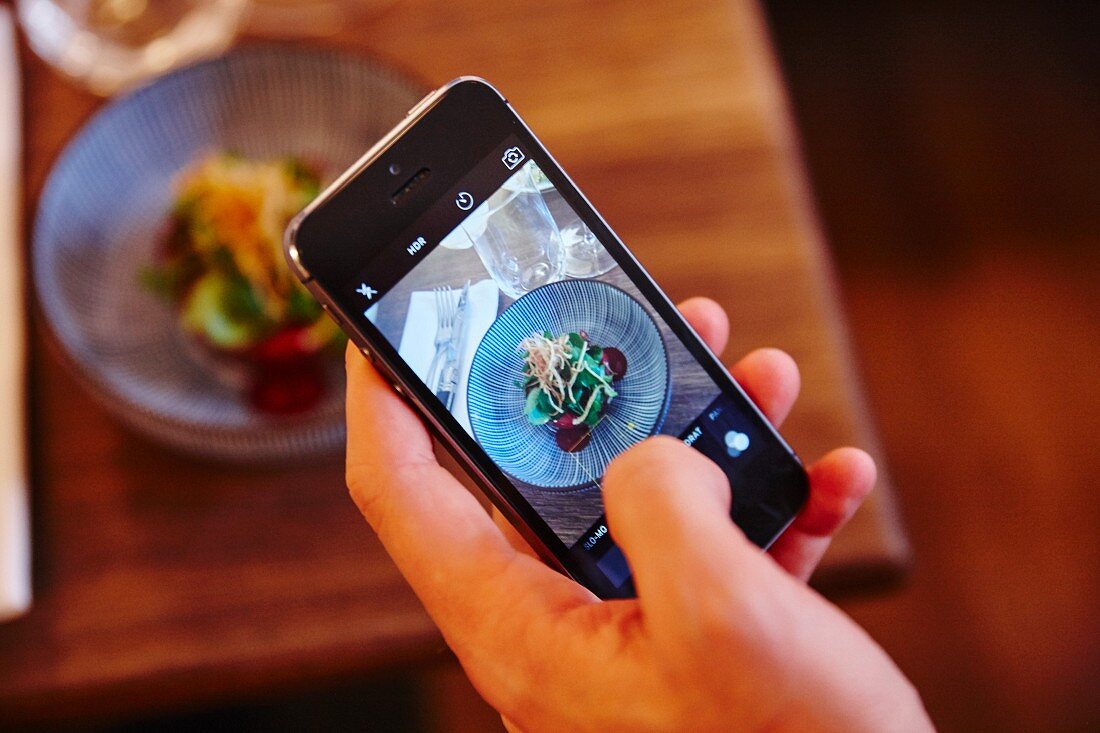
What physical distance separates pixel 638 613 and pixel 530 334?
0.44 feet

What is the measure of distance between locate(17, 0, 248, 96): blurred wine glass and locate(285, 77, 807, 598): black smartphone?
13.2 inches

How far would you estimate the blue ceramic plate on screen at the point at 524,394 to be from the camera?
0.40 meters

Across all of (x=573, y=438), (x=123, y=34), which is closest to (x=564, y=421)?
(x=573, y=438)

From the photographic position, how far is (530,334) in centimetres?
40

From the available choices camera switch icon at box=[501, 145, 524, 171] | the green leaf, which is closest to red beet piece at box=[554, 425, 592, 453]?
camera switch icon at box=[501, 145, 524, 171]

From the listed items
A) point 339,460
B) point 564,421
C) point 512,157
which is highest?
point 512,157

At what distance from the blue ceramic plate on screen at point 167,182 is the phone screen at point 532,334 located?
0.14m

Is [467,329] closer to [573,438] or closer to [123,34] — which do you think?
[573,438]

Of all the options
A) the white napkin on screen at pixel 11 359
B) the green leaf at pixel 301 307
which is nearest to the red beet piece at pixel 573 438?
the green leaf at pixel 301 307

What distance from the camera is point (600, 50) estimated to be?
2.15 feet

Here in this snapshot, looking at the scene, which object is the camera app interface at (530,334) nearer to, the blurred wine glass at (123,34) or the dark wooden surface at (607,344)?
the dark wooden surface at (607,344)

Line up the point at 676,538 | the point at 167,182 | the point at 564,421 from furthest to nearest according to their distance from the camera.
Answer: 1. the point at 167,182
2. the point at 564,421
3. the point at 676,538

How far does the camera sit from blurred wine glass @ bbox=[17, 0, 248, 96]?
0.65 m

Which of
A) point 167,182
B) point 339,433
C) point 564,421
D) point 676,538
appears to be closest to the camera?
point 676,538
